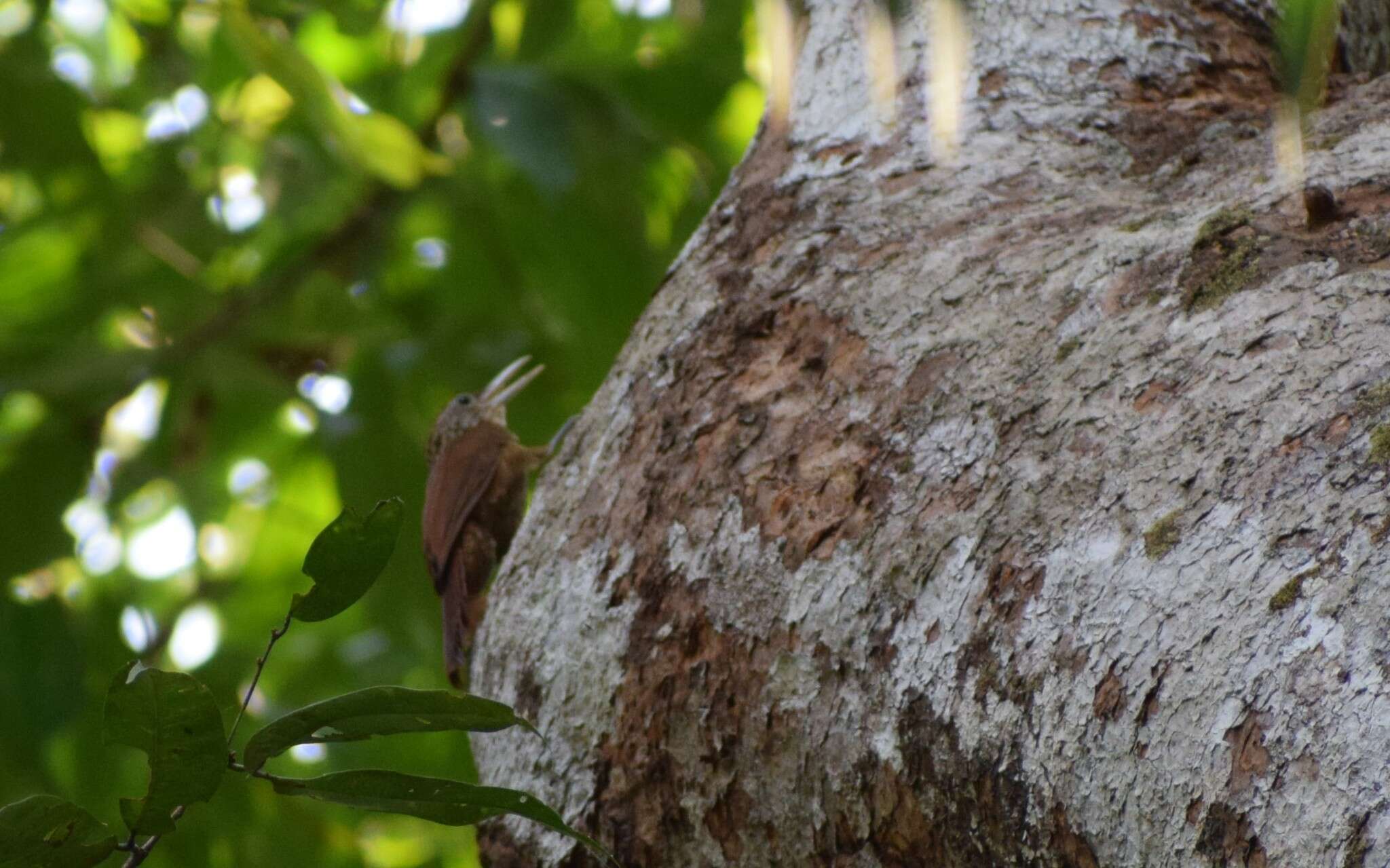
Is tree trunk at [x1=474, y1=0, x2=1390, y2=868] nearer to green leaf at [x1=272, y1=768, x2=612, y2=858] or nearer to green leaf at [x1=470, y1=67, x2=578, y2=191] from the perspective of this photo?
green leaf at [x1=272, y1=768, x2=612, y2=858]

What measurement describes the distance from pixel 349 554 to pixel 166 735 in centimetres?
22

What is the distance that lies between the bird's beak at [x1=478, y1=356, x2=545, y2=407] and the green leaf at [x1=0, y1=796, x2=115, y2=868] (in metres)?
2.12

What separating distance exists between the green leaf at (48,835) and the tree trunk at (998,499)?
0.56 meters

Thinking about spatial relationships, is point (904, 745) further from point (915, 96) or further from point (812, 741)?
point (915, 96)

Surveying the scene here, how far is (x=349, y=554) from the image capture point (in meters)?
1.19

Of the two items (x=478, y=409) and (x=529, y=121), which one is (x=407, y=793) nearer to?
(x=529, y=121)

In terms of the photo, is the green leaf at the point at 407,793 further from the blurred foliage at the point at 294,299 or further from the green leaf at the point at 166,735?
the blurred foliage at the point at 294,299

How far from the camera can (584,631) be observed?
5.28 ft

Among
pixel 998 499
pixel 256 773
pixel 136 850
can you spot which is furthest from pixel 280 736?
pixel 998 499

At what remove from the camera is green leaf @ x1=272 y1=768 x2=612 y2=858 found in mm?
1228

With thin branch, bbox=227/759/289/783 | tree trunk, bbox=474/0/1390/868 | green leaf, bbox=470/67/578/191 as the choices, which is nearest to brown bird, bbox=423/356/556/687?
green leaf, bbox=470/67/578/191

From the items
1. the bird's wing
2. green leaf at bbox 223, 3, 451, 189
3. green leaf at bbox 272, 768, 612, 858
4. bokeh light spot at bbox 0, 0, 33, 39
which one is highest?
bokeh light spot at bbox 0, 0, 33, 39

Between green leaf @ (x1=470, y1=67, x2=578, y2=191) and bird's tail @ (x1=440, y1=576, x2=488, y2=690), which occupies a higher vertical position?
green leaf @ (x1=470, y1=67, x2=578, y2=191)

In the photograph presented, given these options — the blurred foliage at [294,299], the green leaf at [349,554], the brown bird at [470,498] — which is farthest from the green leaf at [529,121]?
the green leaf at [349,554]
